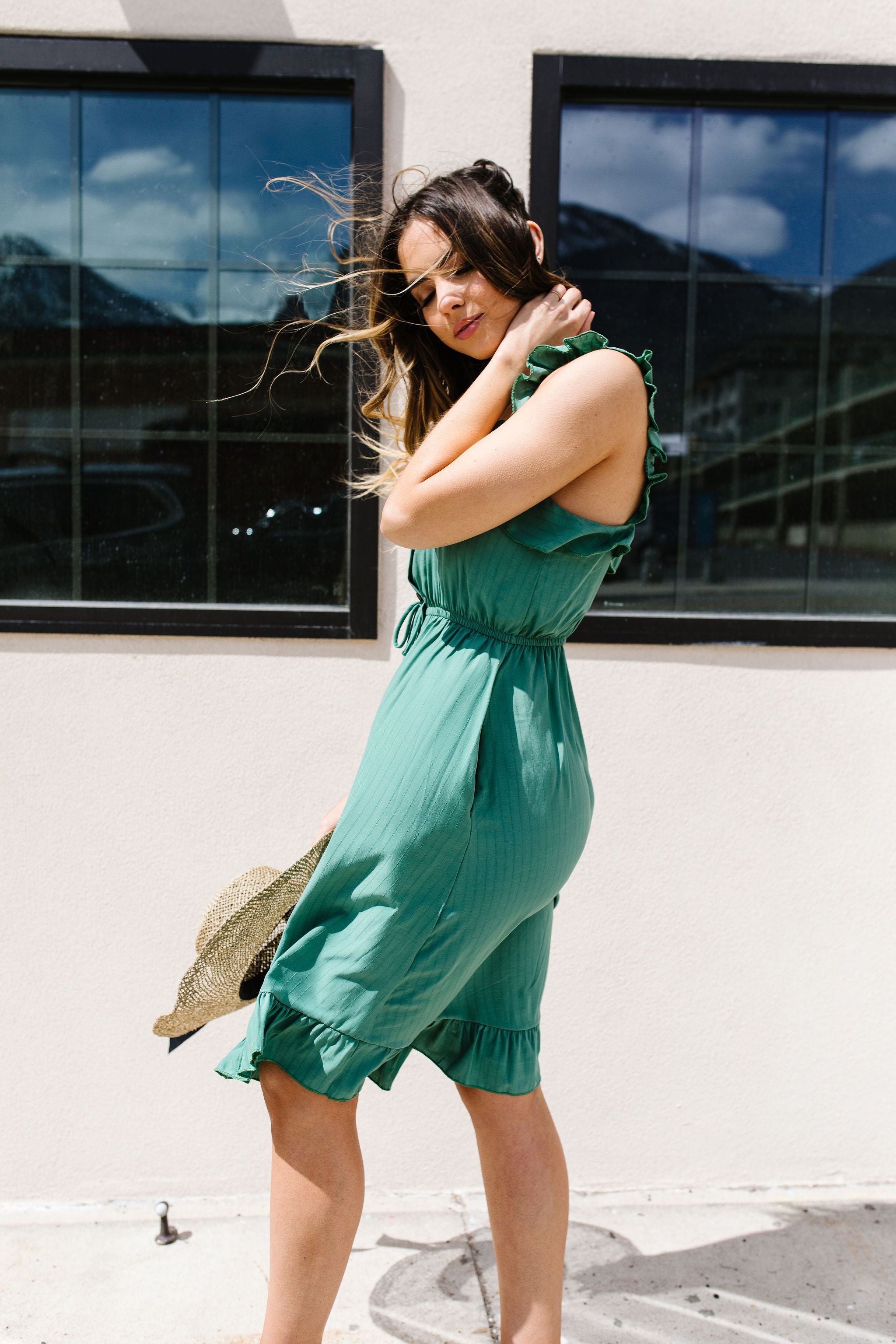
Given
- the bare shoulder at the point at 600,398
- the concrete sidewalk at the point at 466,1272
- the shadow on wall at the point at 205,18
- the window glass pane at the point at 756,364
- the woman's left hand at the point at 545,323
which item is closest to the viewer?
the bare shoulder at the point at 600,398

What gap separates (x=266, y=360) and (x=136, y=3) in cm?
78

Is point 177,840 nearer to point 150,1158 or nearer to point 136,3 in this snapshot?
point 150,1158

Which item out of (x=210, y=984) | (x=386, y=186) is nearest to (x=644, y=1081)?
(x=210, y=984)

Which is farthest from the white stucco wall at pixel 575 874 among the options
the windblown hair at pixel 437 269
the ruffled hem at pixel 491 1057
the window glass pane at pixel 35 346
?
the ruffled hem at pixel 491 1057

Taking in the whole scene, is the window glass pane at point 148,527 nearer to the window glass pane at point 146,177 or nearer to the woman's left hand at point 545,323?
the window glass pane at point 146,177

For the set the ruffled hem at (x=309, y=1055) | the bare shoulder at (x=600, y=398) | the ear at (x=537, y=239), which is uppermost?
the ear at (x=537, y=239)

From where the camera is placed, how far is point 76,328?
2377 millimetres

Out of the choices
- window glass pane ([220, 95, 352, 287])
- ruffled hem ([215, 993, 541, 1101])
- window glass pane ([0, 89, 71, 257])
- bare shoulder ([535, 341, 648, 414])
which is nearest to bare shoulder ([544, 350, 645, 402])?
bare shoulder ([535, 341, 648, 414])

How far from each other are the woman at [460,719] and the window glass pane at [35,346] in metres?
1.15

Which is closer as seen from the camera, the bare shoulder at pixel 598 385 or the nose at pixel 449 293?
the bare shoulder at pixel 598 385

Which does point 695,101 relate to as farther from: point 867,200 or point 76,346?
point 76,346

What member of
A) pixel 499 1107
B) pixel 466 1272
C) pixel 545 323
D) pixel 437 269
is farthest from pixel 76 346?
pixel 466 1272

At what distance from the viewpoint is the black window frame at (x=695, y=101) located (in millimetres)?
2283

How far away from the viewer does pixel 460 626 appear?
149cm
